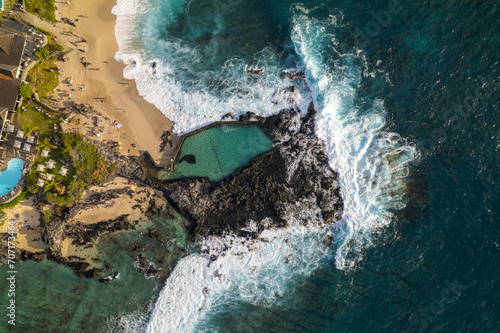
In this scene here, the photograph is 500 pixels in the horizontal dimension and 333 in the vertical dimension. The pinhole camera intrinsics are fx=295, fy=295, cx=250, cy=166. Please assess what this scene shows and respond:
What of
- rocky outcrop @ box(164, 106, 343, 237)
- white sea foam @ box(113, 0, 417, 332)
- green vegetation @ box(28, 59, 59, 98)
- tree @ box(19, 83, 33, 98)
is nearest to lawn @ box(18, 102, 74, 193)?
tree @ box(19, 83, 33, 98)

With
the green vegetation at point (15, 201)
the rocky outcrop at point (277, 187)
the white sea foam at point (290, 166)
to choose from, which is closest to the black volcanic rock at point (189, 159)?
the rocky outcrop at point (277, 187)

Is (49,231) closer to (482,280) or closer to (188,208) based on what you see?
(188,208)

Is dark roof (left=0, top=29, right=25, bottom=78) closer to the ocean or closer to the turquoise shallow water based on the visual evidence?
the ocean

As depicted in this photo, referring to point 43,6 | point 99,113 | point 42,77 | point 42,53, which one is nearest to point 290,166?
point 99,113

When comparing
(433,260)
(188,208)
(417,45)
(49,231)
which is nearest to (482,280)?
(433,260)

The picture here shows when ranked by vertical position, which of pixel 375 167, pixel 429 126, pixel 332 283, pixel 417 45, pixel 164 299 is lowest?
pixel 164 299

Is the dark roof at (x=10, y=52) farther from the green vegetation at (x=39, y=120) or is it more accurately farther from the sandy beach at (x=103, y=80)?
the green vegetation at (x=39, y=120)
